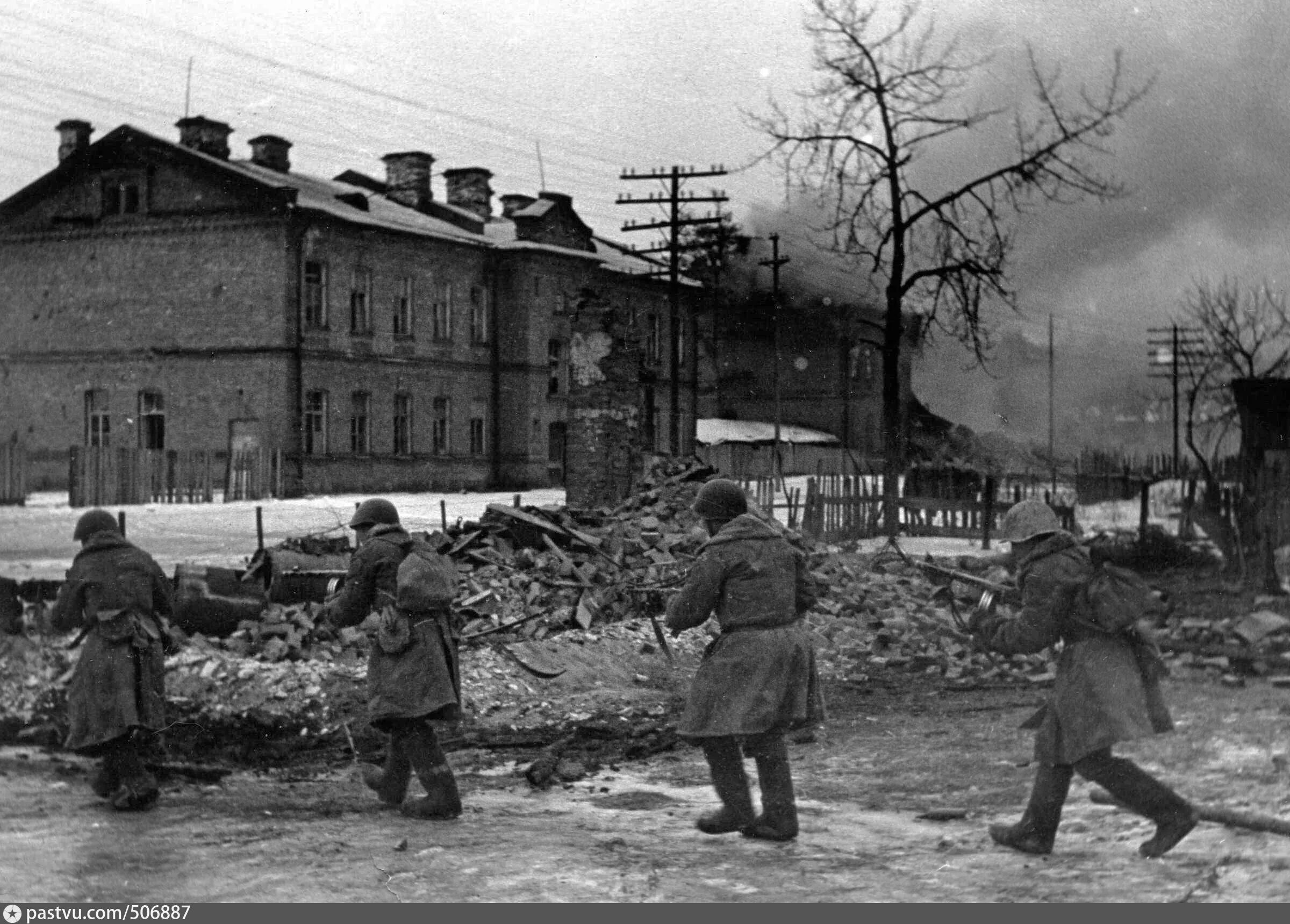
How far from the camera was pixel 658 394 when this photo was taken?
13.7 meters

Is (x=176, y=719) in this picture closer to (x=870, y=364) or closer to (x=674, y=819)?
(x=674, y=819)

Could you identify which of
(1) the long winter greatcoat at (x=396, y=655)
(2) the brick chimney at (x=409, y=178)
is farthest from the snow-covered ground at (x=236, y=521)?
(1) the long winter greatcoat at (x=396, y=655)

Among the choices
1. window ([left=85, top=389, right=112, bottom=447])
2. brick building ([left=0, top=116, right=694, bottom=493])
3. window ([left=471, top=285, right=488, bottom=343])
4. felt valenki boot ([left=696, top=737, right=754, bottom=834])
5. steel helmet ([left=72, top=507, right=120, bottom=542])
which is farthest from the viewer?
window ([left=471, top=285, right=488, bottom=343])

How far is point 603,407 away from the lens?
42.4 feet

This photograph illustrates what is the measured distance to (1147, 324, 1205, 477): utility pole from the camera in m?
9.53

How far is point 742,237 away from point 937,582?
389 cm

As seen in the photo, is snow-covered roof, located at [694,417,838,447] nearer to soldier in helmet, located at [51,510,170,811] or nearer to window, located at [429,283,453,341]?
window, located at [429,283,453,341]

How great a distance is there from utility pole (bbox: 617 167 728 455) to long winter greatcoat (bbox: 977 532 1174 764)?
4.37 metres

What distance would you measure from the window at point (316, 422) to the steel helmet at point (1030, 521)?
7.30m

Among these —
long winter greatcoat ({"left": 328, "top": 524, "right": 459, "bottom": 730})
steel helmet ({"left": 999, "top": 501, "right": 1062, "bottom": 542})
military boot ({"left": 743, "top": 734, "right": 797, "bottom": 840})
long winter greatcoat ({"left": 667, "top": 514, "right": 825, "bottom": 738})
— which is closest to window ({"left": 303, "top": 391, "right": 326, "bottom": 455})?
long winter greatcoat ({"left": 328, "top": 524, "right": 459, "bottom": 730})

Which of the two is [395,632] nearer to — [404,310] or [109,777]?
[109,777]

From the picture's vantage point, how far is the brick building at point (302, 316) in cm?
966

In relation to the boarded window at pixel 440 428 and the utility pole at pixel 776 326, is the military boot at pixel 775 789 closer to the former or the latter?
the utility pole at pixel 776 326

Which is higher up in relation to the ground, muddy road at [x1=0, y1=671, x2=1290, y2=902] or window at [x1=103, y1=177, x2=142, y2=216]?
window at [x1=103, y1=177, x2=142, y2=216]
